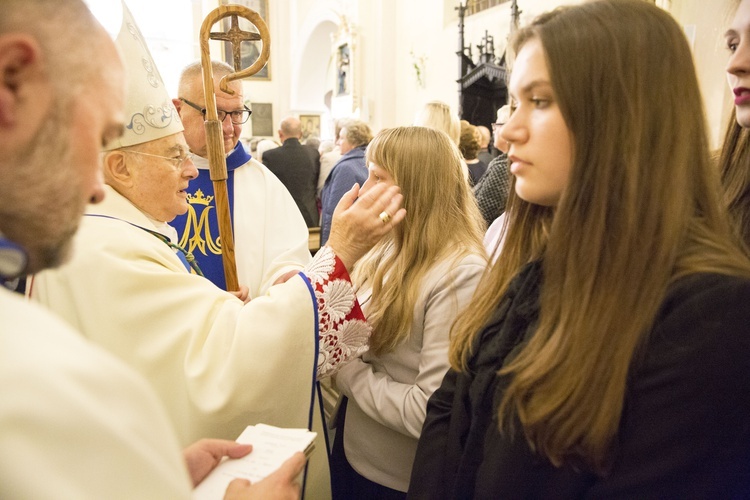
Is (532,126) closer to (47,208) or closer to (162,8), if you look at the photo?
(47,208)

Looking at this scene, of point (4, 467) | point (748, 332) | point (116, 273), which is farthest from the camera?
point (116, 273)

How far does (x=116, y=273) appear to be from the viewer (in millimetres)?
1380

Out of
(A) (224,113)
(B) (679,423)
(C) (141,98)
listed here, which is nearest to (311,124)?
(A) (224,113)

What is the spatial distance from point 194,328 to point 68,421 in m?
0.86

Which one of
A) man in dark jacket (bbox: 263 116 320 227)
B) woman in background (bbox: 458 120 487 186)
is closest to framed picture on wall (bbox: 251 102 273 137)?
man in dark jacket (bbox: 263 116 320 227)

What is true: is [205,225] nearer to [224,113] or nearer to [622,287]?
[224,113]

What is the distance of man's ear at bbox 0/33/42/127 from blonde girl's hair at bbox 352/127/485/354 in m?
1.14

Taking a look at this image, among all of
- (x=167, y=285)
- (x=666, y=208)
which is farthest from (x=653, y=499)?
(x=167, y=285)

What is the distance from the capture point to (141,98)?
5.83ft

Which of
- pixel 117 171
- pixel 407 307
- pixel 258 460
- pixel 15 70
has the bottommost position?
pixel 258 460

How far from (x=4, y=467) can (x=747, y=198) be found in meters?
1.57

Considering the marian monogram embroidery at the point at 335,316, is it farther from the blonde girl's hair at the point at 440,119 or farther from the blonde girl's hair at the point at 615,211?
the blonde girl's hair at the point at 440,119

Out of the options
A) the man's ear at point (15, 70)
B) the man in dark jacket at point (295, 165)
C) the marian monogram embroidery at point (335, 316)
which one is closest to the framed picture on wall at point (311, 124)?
the man in dark jacket at point (295, 165)

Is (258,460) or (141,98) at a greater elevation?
(141,98)
